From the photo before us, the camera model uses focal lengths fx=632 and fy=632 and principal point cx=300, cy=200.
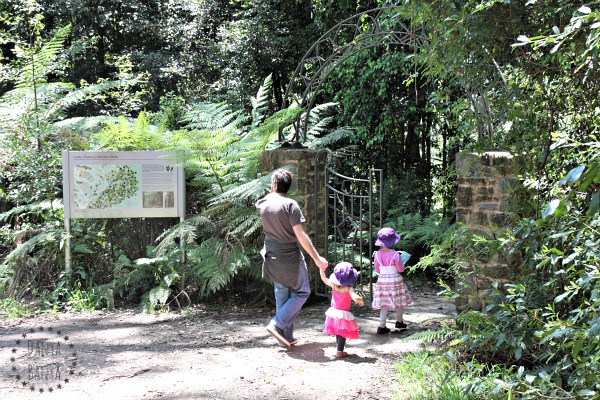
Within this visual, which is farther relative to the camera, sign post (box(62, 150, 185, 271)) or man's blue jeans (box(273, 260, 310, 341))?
sign post (box(62, 150, 185, 271))

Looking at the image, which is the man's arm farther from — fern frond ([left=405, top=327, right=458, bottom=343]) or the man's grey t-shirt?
fern frond ([left=405, top=327, right=458, bottom=343])

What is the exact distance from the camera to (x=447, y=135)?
10547mm

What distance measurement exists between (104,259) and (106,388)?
140 inches

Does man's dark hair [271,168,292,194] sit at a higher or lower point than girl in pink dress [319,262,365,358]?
higher

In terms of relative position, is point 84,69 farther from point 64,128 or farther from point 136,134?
point 136,134

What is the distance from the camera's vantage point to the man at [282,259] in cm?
558

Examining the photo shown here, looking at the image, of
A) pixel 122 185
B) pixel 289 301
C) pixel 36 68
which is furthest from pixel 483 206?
pixel 36 68

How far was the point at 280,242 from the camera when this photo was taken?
5.64 meters

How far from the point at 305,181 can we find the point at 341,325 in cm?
238

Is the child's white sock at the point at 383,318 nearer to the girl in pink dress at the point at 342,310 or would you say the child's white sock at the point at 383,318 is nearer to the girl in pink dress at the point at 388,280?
the girl in pink dress at the point at 388,280

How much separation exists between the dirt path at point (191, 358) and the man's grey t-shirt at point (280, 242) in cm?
70

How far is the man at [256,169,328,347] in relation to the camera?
18.3ft

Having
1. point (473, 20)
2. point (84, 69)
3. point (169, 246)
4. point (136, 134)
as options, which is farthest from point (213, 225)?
point (84, 69)

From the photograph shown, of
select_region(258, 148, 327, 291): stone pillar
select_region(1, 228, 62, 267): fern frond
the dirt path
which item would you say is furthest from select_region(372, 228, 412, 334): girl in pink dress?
select_region(1, 228, 62, 267): fern frond
